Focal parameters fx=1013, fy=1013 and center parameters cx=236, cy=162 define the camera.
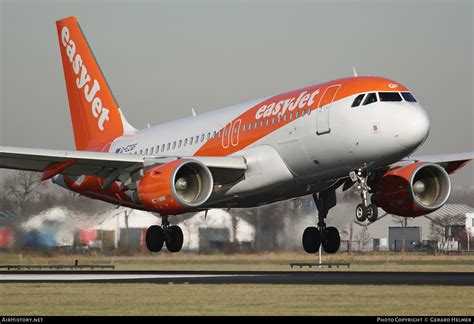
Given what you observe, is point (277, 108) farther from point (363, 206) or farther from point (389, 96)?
point (363, 206)

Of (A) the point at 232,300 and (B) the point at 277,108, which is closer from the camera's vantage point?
(A) the point at 232,300

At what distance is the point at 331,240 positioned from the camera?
38406 mm

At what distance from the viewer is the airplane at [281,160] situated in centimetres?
3098

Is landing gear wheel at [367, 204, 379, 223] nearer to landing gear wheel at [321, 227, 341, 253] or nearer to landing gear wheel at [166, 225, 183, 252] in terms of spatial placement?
landing gear wheel at [321, 227, 341, 253]

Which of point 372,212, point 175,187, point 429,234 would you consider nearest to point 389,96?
point 372,212

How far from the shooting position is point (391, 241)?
68562mm

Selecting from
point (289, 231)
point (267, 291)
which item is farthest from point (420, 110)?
point (289, 231)

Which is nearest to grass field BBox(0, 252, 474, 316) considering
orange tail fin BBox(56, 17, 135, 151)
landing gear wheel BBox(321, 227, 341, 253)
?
landing gear wheel BBox(321, 227, 341, 253)

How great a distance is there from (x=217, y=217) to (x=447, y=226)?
1925cm

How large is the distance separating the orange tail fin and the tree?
3123mm

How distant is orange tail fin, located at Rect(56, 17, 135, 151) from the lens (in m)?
44.2

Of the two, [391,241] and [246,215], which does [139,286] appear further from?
[391,241]

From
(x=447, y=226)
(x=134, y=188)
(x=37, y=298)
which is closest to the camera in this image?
(x=37, y=298)

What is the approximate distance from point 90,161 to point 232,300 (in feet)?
41.7
